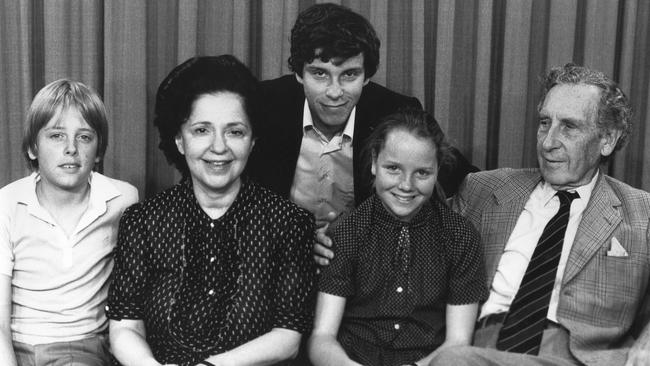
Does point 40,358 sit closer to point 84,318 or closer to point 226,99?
point 84,318

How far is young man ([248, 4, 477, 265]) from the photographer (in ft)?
7.52

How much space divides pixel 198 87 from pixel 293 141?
56 centimetres

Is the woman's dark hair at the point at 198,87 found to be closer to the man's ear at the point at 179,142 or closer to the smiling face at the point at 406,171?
the man's ear at the point at 179,142

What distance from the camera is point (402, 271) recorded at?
2.08m

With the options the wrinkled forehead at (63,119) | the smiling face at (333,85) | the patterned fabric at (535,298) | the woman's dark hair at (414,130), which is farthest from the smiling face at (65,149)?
the patterned fabric at (535,298)

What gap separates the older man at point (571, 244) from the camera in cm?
211

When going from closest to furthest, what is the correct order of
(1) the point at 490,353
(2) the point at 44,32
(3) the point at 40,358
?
(1) the point at 490,353 → (3) the point at 40,358 → (2) the point at 44,32

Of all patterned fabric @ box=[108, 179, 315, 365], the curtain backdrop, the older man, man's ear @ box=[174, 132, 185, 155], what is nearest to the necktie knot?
the older man

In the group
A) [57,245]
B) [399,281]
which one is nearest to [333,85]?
[399,281]

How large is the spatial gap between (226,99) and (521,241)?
962 millimetres

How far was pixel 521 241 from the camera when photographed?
88.0 inches

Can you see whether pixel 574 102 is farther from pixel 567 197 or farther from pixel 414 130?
pixel 414 130

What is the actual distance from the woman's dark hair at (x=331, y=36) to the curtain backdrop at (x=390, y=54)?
338 millimetres

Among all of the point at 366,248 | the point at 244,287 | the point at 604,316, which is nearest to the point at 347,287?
the point at 366,248
